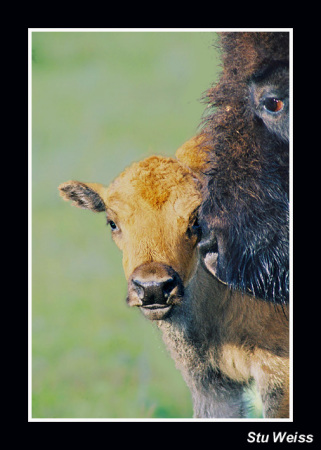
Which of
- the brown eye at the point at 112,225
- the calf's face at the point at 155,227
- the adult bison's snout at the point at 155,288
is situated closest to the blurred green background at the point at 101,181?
the calf's face at the point at 155,227

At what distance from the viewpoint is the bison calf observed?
13.6 ft

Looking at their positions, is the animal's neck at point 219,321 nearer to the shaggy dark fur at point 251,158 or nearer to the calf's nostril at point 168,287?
the shaggy dark fur at point 251,158

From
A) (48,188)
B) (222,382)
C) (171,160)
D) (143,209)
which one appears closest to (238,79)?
(171,160)

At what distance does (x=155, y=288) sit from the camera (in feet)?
13.1

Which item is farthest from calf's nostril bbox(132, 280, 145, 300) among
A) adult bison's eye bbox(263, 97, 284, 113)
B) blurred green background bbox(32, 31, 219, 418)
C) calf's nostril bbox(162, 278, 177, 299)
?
adult bison's eye bbox(263, 97, 284, 113)

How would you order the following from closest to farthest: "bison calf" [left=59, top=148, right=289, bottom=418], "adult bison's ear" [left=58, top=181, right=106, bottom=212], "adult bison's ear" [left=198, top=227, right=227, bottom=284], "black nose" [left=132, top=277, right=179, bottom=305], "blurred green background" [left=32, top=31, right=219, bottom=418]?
"black nose" [left=132, top=277, right=179, bottom=305], "bison calf" [left=59, top=148, right=289, bottom=418], "adult bison's ear" [left=198, top=227, right=227, bottom=284], "adult bison's ear" [left=58, top=181, right=106, bottom=212], "blurred green background" [left=32, top=31, right=219, bottom=418]

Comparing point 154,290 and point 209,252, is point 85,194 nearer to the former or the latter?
point 209,252

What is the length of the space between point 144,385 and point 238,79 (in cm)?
233

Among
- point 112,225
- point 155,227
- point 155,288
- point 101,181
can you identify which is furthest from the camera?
point 101,181

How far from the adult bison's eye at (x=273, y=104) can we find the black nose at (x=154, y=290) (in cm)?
104

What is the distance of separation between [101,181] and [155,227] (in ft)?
6.43

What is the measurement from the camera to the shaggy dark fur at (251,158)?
4.30 metres

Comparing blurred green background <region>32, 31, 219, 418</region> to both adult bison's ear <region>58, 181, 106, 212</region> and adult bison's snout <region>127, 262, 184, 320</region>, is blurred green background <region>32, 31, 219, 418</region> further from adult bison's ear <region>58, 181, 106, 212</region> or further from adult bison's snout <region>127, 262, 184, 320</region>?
adult bison's snout <region>127, 262, 184, 320</region>

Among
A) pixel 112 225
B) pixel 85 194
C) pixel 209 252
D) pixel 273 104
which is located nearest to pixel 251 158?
pixel 273 104
